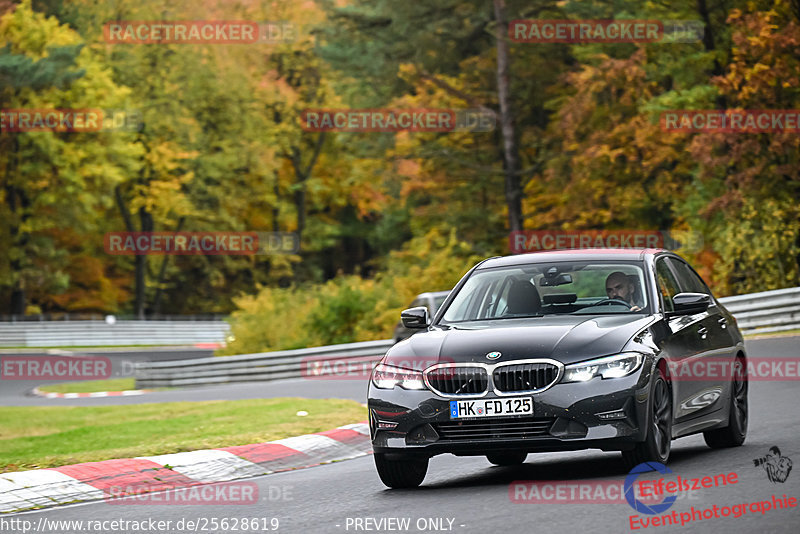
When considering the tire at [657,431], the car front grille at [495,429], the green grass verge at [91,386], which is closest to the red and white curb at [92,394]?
the green grass verge at [91,386]

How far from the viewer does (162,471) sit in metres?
11.3

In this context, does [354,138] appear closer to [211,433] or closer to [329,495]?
[211,433]

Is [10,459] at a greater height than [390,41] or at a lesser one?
lesser

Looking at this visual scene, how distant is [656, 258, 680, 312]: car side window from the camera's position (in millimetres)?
10148

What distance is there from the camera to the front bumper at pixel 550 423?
8.59 meters

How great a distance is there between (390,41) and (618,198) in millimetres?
13615

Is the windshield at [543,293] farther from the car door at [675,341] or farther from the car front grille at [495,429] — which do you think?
the car front grille at [495,429]

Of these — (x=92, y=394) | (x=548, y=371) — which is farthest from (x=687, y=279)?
(x=92, y=394)

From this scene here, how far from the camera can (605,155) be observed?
133ft

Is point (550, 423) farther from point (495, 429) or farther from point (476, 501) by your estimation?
point (476, 501)

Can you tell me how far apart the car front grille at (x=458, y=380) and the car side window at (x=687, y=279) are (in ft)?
9.54

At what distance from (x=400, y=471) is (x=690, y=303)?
98.8 inches

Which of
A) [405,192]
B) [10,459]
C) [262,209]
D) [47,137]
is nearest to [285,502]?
[10,459]

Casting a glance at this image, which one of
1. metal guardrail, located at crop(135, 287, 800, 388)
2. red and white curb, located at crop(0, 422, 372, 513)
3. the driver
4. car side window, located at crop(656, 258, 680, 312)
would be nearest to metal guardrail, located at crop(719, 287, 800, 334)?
metal guardrail, located at crop(135, 287, 800, 388)
